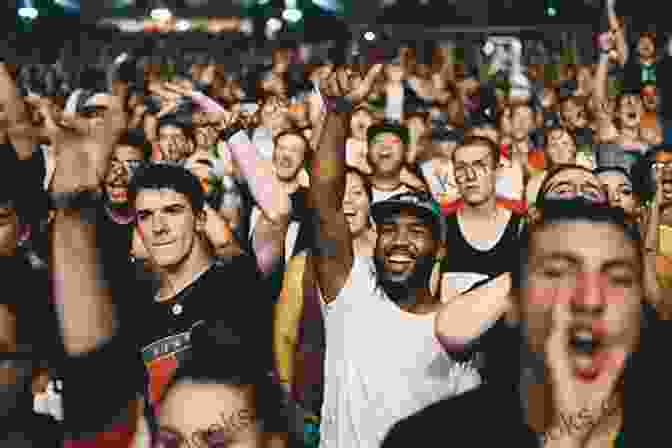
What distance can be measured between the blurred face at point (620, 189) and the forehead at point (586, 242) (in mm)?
784

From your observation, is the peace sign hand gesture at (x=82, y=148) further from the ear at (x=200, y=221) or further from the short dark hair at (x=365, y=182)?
the short dark hair at (x=365, y=182)

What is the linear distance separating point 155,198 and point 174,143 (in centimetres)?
269

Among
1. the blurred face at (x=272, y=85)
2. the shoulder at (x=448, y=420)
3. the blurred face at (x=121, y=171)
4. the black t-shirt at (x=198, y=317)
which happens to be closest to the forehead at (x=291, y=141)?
the blurred face at (x=121, y=171)

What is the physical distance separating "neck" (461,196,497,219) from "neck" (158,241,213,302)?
139cm

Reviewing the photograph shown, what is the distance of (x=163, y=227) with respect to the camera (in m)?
4.44

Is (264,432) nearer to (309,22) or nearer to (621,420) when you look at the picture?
(621,420)

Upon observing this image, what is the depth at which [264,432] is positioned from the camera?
4152mm

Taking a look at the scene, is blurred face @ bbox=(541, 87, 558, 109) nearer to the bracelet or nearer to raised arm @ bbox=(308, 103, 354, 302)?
raised arm @ bbox=(308, 103, 354, 302)

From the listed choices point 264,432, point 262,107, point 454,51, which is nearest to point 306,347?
point 264,432

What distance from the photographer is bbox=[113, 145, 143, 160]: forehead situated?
18.1ft

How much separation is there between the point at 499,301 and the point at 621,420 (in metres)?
0.51

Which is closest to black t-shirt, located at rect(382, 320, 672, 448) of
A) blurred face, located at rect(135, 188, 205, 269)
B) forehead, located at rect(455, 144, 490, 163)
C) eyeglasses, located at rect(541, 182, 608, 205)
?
eyeglasses, located at rect(541, 182, 608, 205)

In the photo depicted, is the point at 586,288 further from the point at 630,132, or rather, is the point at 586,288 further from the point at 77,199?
the point at 630,132

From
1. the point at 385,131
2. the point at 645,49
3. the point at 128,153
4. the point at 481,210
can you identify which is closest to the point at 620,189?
the point at 481,210
